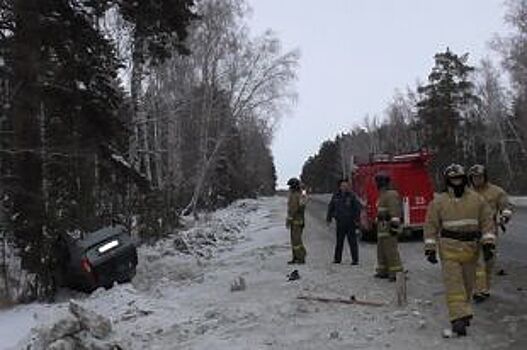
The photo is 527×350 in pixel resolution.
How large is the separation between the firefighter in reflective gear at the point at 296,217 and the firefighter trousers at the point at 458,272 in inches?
354

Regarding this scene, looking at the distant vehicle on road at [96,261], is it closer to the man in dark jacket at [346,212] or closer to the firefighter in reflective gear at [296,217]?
the firefighter in reflective gear at [296,217]

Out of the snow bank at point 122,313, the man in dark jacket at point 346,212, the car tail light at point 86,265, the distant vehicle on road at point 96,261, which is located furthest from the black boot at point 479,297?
the car tail light at point 86,265

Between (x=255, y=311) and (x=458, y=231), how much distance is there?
3.48 metres

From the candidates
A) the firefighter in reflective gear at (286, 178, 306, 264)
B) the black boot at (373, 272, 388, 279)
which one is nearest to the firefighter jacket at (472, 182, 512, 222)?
the black boot at (373, 272, 388, 279)

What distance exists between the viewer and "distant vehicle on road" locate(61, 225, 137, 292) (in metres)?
18.5

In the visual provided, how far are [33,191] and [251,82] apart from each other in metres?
37.4

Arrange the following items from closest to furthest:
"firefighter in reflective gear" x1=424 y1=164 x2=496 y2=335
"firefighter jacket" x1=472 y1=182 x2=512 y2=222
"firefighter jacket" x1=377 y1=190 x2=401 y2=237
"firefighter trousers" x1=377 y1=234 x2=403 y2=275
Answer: "firefighter in reflective gear" x1=424 y1=164 x2=496 y2=335 < "firefighter jacket" x1=472 y1=182 x2=512 y2=222 < "firefighter trousers" x1=377 y1=234 x2=403 y2=275 < "firefighter jacket" x1=377 y1=190 x2=401 y2=237

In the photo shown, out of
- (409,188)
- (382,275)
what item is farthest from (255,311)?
(409,188)

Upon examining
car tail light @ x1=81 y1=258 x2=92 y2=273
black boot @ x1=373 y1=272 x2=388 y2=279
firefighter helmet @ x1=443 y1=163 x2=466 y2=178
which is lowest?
black boot @ x1=373 y1=272 x2=388 y2=279

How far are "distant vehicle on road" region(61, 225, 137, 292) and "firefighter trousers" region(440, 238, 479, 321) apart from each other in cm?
849

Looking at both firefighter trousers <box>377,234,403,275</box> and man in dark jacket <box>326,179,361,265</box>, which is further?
man in dark jacket <box>326,179,361,265</box>

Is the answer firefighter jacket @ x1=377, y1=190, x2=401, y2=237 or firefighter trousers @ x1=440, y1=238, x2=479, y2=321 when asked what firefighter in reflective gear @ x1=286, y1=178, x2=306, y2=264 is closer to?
firefighter jacket @ x1=377, y1=190, x2=401, y2=237

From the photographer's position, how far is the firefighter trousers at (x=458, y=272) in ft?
37.7

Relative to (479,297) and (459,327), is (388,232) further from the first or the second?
(459,327)
